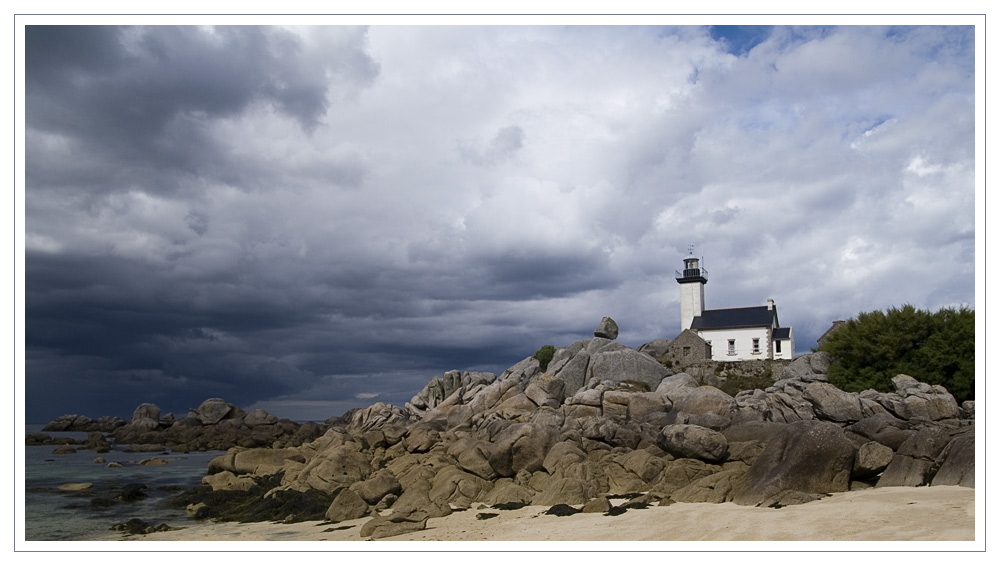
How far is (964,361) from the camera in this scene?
31.9m

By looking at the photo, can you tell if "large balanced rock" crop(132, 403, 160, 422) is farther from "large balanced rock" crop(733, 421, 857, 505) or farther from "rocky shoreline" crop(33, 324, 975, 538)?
"large balanced rock" crop(733, 421, 857, 505)

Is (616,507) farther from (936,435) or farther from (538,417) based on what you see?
(538,417)

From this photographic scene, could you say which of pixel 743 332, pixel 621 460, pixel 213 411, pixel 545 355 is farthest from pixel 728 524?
pixel 213 411

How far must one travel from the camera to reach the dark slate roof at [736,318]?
181ft

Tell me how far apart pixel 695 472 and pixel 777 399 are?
13439mm

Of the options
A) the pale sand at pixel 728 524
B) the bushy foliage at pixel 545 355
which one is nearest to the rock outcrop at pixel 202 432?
the bushy foliage at pixel 545 355

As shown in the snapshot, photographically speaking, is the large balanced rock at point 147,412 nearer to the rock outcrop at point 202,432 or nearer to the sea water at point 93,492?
the rock outcrop at point 202,432

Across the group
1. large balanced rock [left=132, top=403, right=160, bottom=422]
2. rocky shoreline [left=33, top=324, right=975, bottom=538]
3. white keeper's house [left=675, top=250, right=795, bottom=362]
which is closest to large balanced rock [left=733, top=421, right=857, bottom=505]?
rocky shoreline [left=33, top=324, right=975, bottom=538]

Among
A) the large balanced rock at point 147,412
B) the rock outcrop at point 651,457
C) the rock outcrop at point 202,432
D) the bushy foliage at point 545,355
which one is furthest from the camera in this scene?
the large balanced rock at point 147,412

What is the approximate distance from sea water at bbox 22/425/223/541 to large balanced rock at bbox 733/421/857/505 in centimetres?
1371

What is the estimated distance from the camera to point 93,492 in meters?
23.6

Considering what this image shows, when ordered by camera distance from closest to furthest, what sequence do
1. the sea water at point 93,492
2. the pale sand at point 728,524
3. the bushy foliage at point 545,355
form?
the pale sand at point 728,524 < the sea water at point 93,492 < the bushy foliage at point 545,355

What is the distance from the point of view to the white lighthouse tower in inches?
2347

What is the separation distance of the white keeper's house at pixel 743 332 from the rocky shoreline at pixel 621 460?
20.7 meters
